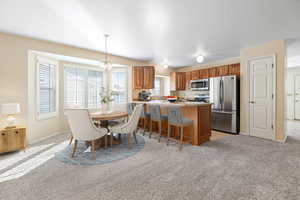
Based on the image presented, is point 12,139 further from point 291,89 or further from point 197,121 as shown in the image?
point 291,89

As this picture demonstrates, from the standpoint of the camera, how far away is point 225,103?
4.26m

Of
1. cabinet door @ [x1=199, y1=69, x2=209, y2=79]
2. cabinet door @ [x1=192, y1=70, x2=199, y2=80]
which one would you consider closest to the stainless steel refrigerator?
cabinet door @ [x1=199, y1=69, x2=209, y2=79]

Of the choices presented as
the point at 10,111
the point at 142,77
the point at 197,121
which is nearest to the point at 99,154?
the point at 10,111

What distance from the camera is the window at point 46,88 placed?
3545 millimetres

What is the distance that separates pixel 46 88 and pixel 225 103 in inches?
207

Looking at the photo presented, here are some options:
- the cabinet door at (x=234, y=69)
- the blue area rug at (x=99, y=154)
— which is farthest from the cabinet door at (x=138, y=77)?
the cabinet door at (x=234, y=69)

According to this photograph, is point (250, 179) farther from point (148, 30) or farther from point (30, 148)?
point (30, 148)

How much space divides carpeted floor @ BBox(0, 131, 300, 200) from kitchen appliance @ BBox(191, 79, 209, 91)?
279 centimetres

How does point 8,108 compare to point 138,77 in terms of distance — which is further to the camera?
point 138,77

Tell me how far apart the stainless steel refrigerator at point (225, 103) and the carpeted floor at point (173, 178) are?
143 centimetres

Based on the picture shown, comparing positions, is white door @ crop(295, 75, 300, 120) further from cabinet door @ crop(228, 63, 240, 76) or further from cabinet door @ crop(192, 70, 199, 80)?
cabinet door @ crop(192, 70, 199, 80)

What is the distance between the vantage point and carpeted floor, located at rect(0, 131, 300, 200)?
1.62 meters

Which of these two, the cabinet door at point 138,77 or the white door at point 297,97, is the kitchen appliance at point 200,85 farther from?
the white door at point 297,97

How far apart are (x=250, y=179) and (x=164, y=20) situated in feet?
9.12
